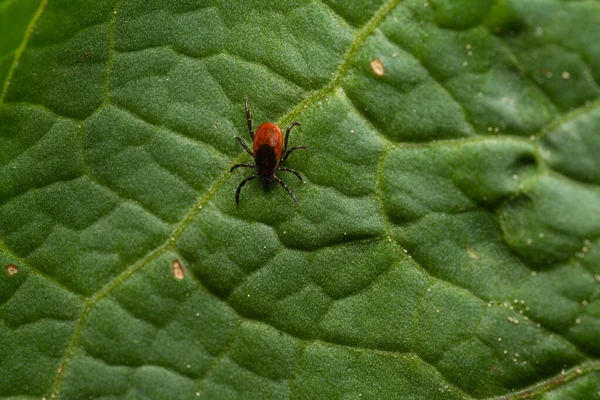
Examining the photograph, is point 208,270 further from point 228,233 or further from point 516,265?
point 516,265

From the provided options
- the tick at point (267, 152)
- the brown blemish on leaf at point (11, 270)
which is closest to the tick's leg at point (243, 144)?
the tick at point (267, 152)

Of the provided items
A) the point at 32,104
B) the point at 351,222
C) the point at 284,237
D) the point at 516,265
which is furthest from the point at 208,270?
the point at 516,265

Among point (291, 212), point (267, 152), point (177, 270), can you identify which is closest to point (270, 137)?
point (267, 152)

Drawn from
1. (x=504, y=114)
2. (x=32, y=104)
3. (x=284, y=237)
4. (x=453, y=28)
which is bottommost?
(x=284, y=237)

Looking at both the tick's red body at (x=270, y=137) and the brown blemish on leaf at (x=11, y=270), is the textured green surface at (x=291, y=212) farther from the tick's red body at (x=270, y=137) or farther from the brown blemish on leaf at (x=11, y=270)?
the tick's red body at (x=270, y=137)

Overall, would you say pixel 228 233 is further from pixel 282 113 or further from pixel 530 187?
pixel 530 187

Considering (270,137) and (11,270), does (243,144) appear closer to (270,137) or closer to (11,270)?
(270,137)

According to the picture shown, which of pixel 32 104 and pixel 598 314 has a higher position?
pixel 32 104

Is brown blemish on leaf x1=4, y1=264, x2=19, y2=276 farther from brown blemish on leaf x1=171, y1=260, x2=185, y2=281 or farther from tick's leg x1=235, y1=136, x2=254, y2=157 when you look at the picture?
tick's leg x1=235, y1=136, x2=254, y2=157
